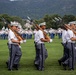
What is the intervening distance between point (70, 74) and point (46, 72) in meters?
1.06

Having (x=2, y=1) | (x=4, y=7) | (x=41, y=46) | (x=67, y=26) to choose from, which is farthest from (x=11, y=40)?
(x=2, y=1)

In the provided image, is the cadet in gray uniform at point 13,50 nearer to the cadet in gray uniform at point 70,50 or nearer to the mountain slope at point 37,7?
the cadet in gray uniform at point 70,50

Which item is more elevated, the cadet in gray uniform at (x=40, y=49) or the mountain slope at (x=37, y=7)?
the mountain slope at (x=37, y=7)

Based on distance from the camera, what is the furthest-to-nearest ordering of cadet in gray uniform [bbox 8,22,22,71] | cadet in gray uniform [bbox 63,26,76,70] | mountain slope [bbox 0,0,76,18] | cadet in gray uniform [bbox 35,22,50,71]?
mountain slope [bbox 0,0,76,18] → cadet in gray uniform [bbox 63,26,76,70] → cadet in gray uniform [bbox 35,22,50,71] → cadet in gray uniform [bbox 8,22,22,71]

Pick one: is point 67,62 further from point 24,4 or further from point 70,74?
point 24,4

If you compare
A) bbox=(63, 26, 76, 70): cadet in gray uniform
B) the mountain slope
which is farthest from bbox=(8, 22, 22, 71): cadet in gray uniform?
the mountain slope

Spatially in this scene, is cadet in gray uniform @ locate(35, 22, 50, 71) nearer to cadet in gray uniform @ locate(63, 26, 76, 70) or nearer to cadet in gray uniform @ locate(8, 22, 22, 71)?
cadet in gray uniform @ locate(8, 22, 22, 71)

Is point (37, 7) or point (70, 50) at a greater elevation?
point (37, 7)

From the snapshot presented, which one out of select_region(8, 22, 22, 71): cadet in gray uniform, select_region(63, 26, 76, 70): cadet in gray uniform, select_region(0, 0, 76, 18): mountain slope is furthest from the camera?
select_region(0, 0, 76, 18): mountain slope

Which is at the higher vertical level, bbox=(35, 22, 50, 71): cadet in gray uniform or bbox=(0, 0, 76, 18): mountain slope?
bbox=(0, 0, 76, 18): mountain slope

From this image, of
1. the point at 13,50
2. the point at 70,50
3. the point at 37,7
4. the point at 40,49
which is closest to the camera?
the point at 13,50

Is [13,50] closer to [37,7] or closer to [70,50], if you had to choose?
[70,50]

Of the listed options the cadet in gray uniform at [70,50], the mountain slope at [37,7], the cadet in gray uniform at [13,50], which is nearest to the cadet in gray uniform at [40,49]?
the cadet in gray uniform at [13,50]

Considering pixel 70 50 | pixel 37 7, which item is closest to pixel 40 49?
pixel 70 50
